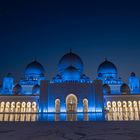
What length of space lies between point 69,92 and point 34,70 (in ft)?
33.2

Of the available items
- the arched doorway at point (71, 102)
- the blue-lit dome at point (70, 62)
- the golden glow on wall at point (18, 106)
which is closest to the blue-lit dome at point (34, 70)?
the blue-lit dome at point (70, 62)

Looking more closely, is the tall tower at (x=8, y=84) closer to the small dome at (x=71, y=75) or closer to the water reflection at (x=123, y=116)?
the small dome at (x=71, y=75)

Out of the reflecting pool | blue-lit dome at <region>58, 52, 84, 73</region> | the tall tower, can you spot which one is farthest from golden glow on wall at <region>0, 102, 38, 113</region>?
blue-lit dome at <region>58, 52, 84, 73</region>

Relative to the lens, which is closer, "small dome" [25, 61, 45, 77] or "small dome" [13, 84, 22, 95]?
"small dome" [13, 84, 22, 95]

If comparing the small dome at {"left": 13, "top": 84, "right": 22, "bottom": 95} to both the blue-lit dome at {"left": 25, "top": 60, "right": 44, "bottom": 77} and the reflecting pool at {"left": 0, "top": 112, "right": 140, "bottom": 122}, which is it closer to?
the reflecting pool at {"left": 0, "top": 112, "right": 140, "bottom": 122}

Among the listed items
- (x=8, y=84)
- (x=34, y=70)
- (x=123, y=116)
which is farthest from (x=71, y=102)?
(x=8, y=84)

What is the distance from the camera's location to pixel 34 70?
3281 centimetres

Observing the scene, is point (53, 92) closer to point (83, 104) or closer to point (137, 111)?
point (83, 104)

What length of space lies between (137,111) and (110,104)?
344cm

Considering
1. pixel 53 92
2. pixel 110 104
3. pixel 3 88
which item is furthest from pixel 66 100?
pixel 3 88

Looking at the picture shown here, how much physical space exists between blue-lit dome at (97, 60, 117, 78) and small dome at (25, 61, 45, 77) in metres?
9.02

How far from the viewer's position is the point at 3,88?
101 ft

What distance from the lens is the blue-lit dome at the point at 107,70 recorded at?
32.5m

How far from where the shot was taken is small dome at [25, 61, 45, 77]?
1289 inches
